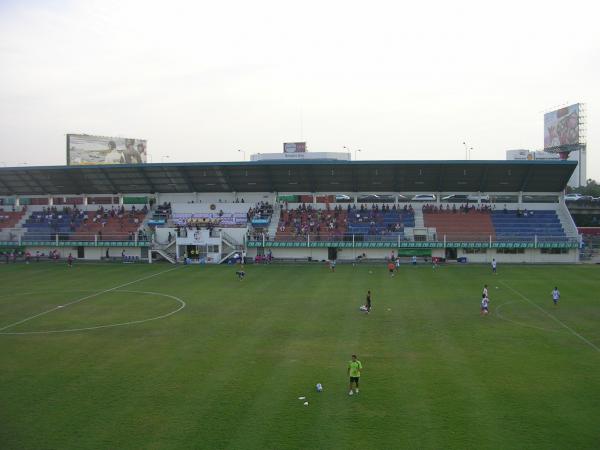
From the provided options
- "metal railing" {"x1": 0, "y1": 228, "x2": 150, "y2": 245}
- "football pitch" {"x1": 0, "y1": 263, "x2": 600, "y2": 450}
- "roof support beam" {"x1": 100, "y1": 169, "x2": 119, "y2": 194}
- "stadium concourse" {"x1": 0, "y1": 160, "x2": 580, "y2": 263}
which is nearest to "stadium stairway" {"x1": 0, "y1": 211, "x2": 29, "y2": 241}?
"metal railing" {"x1": 0, "y1": 228, "x2": 150, "y2": 245}

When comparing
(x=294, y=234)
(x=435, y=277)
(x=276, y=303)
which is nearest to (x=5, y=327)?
(x=276, y=303)

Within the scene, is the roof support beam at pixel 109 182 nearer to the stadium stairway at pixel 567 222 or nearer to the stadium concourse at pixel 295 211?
the stadium concourse at pixel 295 211

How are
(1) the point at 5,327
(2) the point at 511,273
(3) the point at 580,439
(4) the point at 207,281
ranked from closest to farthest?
(3) the point at 580,439, (1) the point at 5,327, (4) the point at 207,281, (2) the point at 511,273

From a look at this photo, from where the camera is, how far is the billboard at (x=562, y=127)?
334ft

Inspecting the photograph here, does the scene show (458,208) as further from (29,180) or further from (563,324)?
(29,180)

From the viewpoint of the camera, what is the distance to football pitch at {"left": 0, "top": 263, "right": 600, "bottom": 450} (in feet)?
56.2

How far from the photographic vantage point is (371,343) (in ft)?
89.6

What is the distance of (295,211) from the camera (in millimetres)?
74062

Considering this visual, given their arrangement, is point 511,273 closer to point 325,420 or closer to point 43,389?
point 325,420

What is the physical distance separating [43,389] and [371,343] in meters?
15.2

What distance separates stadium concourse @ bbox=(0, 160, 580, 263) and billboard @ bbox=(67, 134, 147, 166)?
24.3 m

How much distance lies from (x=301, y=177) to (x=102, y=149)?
5325cm

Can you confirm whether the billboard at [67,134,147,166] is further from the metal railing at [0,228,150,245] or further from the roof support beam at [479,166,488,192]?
the roof support beam at [479,166,488,192]

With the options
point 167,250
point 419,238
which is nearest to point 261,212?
point 167,250
